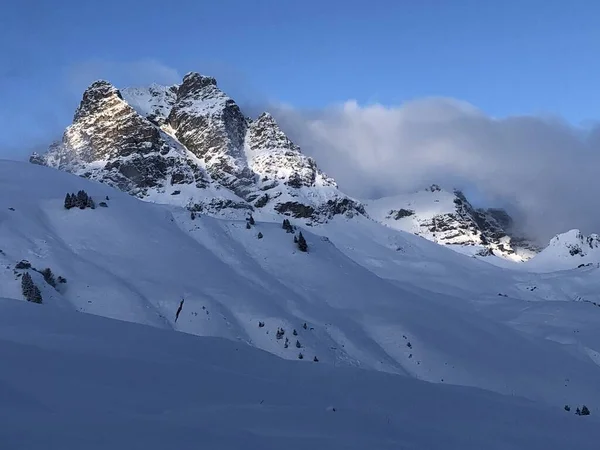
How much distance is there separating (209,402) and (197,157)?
118265mm

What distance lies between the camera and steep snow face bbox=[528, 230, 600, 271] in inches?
4370

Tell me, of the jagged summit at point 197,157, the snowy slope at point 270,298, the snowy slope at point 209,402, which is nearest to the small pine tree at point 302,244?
the snowy slope at point 270,298

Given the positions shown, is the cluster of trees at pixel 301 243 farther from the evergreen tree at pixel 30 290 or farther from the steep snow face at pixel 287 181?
the steep snow face at pixel 287 181

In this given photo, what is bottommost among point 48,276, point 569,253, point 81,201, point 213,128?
point 48,276

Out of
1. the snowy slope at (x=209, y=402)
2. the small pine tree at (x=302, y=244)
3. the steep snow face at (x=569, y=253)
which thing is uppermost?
the steep snow face at (x=569, y=253)

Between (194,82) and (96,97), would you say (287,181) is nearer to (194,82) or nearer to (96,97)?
(194,82)

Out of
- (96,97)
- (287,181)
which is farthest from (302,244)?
(96,97)

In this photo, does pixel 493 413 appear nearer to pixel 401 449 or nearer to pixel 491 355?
pixel 401 449

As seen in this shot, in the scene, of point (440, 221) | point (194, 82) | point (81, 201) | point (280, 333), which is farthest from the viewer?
point (440, 221)

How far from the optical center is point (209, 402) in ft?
32.1

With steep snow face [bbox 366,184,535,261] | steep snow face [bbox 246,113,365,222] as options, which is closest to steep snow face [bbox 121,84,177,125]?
steep snow face [bbox 246,113,365,222]

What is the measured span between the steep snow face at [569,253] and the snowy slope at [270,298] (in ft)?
239

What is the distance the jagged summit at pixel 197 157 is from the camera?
105375mm

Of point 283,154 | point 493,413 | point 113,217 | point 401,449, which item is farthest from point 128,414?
point 283,154
